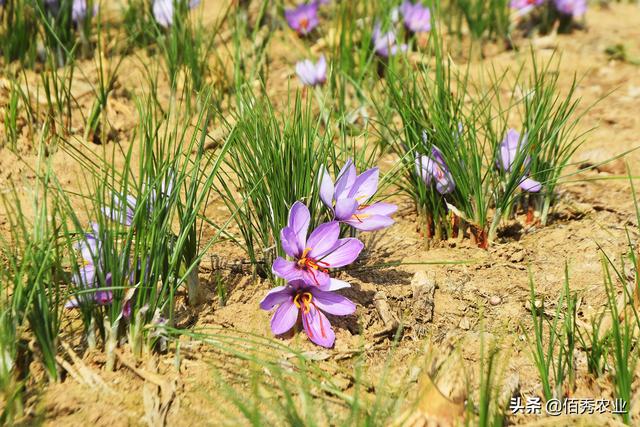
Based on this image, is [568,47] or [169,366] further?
[568,47]

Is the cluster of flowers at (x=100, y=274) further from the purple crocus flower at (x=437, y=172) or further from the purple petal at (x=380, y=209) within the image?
the purple crocus flower at (x=437, y=172)

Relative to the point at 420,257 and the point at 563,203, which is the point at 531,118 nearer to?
the point at 563,203

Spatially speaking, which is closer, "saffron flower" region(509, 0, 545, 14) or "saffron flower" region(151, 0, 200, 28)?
"saffron flower" region(151, 0, 200, 28)

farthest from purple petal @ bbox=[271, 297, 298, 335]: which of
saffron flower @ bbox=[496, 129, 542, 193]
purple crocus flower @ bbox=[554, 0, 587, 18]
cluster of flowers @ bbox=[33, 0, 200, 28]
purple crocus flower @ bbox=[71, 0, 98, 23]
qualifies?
purple crocus flower @ bbox=[554, 0, 587, 18]

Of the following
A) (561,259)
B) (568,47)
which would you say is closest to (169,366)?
(561,259)

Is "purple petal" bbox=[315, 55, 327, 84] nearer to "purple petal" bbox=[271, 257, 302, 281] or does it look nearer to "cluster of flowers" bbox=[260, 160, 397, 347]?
"cluster of flowers" bbox=[260, 160, 397, 347]

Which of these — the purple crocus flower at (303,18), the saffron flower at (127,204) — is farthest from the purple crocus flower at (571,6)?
the saffron flower at (127,204)
